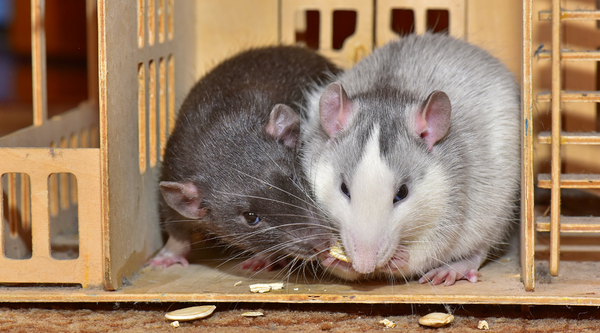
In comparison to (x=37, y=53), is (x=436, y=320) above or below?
below

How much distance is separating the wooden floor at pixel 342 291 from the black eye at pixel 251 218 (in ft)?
0.83

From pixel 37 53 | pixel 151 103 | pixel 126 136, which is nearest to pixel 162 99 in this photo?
pixel 151 103

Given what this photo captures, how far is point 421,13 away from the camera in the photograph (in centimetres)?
427

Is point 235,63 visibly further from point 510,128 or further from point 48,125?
point 510,128

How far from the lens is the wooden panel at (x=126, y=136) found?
106 inches

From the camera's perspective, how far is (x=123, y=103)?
9.46 feet

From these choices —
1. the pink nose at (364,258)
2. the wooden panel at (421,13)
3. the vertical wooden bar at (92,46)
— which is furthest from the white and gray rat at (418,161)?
the vertical wooden bar at (92,46)

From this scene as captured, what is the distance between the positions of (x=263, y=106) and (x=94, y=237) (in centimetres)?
102

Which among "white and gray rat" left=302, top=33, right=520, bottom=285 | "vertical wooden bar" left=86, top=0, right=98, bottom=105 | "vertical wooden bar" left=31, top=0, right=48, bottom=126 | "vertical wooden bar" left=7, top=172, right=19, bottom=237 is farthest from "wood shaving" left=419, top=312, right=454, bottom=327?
"vertical wooden bar" left=86, top=0, right=98, bottom=105

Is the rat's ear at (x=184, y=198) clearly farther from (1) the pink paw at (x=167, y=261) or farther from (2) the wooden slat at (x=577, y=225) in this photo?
(2) the wooden slat at (x=577, y=225)

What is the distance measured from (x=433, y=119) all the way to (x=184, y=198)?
1.13 m

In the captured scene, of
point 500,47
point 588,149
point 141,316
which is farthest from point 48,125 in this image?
point 588,149

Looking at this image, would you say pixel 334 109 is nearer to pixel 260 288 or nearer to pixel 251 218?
pixel 251 218

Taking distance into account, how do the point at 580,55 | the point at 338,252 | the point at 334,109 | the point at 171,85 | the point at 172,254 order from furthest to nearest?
the point at 171,85, the point at 172,254, the point at 334,109, the point at 338,252, the point at 580,55
